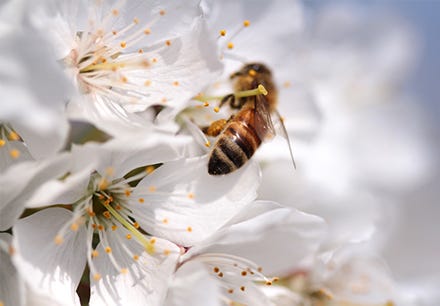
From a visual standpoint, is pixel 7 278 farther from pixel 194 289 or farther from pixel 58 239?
pixel 194 289

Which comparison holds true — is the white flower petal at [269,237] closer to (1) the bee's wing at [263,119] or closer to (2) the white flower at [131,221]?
(2) the white flower at [131,221]

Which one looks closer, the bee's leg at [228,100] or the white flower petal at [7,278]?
the white flower petal at [7,278]

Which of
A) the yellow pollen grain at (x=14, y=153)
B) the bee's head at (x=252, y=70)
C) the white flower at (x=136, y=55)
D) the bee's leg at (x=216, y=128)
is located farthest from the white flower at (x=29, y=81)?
the bee's head at (x=252, y=70)

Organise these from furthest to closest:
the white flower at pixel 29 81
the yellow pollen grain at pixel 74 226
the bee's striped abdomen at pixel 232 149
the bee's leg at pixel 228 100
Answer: the bee's leg at pixel 228 100, the bee's striped abdomen at pixel 232 149, the yellow pollen grain at pixel 74 226, the white flower at pixel 29 81

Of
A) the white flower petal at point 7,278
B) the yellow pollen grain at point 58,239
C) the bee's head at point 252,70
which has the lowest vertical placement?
the white flower petal at point 7,278

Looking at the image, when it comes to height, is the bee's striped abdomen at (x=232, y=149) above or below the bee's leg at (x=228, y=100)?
below

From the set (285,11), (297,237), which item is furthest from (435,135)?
(297,237)

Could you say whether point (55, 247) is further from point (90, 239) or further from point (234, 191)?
point (234, 191)
